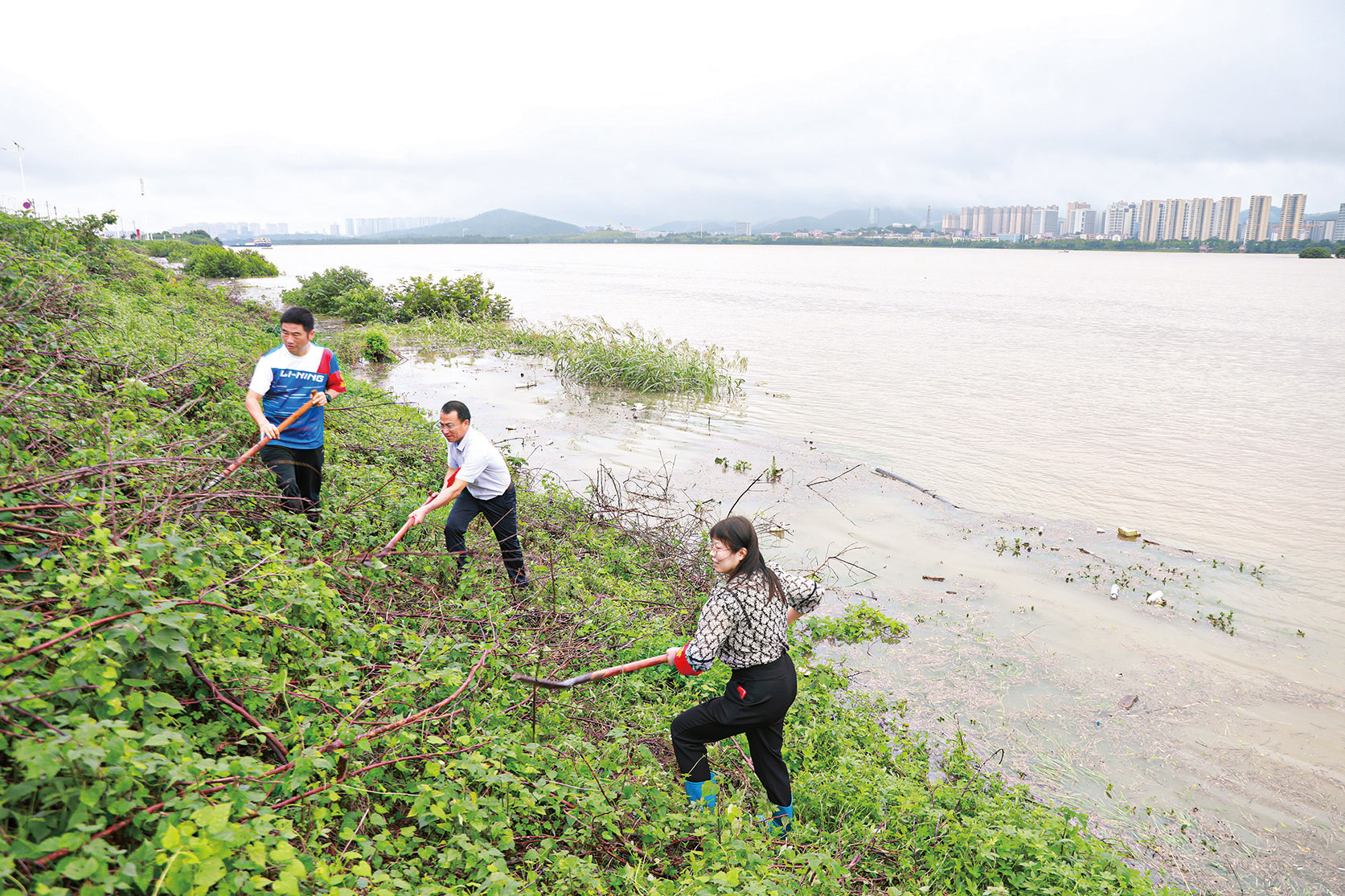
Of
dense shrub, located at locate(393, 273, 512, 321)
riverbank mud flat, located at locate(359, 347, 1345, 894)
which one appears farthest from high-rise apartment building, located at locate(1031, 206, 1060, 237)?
riverbank mud flat, located at locate(359, 347, 1345, 894)

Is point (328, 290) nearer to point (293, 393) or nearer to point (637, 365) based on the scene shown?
point (637, 365)

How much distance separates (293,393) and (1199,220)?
18756 centimetres

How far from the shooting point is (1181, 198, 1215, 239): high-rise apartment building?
147 meters

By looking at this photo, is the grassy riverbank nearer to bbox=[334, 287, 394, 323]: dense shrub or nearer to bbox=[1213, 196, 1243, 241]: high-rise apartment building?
bbox=[334, 287, 394, 323]: dense shrub

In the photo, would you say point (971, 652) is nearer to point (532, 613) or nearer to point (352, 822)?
point (532, 613)

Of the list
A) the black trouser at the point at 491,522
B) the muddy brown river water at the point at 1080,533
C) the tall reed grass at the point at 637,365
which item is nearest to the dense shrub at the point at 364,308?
the tall reed grass at the point at 637,365

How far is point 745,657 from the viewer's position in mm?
3748

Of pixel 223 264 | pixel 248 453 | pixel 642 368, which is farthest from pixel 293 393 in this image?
pixel 223 264

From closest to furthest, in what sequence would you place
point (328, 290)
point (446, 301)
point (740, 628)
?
point (740, 628) < point (446, 301) < point (328, 290)

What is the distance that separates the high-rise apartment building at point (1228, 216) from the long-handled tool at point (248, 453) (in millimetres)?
182662

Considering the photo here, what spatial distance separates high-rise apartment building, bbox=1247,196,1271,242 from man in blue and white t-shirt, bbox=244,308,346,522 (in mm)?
181906

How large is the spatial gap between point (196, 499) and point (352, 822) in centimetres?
223

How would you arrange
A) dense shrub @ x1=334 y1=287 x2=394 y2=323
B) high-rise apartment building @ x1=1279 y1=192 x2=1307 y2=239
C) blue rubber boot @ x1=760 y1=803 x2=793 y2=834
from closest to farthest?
1. blue rubber boot @ x1=760 y1=803 x2=793 y2=834
2. dense shrub @ x1=334 y1=287 x2=394 y2=323
3. high-rise apartment building @ x1=1279 y1=192 x2=1307 y2=239

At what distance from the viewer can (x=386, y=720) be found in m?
3.46
